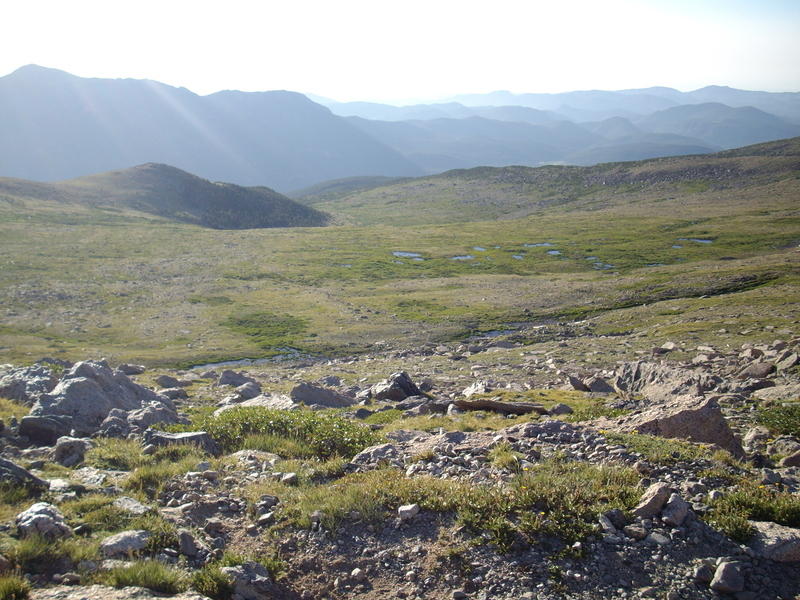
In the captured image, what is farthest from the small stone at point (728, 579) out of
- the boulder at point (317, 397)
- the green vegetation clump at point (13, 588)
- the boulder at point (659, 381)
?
the boulder at point (317, 397)

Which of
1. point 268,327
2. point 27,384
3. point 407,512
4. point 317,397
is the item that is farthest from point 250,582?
point 268,327

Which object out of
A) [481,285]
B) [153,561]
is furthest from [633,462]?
[481,285]

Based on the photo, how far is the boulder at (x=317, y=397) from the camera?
78.5ft

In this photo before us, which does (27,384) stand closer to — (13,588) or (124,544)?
(124,544)

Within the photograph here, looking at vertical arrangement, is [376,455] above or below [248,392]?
above

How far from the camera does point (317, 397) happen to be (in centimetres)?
2425

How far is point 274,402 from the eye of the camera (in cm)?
2336

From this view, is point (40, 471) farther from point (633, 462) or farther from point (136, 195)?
point (136, 195)

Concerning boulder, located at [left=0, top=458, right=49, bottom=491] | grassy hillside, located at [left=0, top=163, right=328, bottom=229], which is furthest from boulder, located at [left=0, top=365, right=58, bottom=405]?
grassy hillside, located at [left=0, top=163, right=328, bottom=229]

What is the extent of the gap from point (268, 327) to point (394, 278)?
93.5 ft

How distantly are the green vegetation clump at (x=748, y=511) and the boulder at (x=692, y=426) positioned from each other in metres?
3.91

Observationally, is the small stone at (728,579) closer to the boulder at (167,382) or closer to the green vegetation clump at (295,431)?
the green vegetation clump at (295,431)

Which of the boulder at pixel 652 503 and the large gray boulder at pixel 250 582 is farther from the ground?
the boulder at pixel 652 503

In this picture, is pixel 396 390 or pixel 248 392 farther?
pixel 248 392
